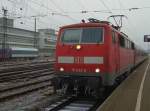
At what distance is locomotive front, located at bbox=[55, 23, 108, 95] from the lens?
454 inches

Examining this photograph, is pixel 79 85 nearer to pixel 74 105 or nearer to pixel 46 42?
pixel 74 105

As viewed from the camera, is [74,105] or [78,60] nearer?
[74,105]

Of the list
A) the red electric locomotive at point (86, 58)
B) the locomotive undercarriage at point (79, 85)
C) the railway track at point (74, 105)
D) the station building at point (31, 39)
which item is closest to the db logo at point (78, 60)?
the red electric locomotive at point (86, 58)

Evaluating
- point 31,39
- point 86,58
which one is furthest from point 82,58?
point 31,39

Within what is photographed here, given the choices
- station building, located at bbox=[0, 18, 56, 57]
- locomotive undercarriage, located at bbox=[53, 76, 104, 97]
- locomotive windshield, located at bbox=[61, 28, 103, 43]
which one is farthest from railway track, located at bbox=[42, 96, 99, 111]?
station building, located at bbox=[0, 18, 56, 57]

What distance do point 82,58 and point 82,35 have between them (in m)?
0.94

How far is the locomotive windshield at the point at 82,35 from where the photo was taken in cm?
1200

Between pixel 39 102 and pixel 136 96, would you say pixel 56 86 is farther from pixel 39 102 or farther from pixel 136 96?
→ pixel 136 96

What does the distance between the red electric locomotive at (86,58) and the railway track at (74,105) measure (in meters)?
0.33

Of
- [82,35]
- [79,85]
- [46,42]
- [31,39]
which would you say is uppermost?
[31,39]

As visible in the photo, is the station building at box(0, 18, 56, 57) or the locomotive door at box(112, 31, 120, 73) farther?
the station building at box(0, 18, 56, 57)

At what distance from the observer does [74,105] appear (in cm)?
1106

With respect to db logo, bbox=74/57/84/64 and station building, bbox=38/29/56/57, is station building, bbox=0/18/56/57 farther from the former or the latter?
db logo, bbox=74/57/84/64

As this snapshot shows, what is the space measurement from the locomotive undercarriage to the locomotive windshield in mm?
1419
